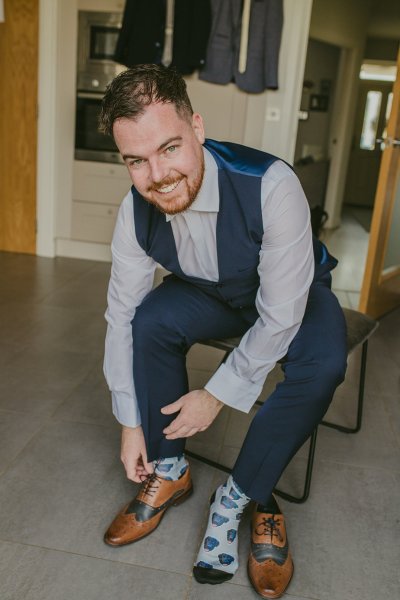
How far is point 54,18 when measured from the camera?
3.57 m

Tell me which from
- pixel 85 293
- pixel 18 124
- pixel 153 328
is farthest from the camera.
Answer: pixel 18 124

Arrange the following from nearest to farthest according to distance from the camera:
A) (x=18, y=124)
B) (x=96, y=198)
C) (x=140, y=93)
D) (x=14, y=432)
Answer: (x=140, y=93) < (x=14, y=432) < (x=18, y=124) < (x=96, y=198)

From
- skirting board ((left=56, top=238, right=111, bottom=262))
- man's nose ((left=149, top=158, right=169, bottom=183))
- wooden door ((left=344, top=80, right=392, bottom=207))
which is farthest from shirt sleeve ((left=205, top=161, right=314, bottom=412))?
wooden door ((left=344, top=80, right=392, bottom=207))

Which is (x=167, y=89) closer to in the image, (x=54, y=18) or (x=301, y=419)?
(x=301, y=419)

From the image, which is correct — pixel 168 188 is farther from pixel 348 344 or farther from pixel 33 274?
pixel 33 274

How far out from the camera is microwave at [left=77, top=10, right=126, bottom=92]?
3605mm

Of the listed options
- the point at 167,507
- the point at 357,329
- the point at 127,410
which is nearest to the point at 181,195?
the point at 127,410

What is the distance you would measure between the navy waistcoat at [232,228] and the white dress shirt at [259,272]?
0.02m

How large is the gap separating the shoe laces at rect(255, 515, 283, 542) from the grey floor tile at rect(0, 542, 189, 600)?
19 cm

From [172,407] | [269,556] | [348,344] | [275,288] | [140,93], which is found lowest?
[269,556]

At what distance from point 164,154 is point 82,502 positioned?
87 centimetres

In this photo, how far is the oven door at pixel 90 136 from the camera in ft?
12.3

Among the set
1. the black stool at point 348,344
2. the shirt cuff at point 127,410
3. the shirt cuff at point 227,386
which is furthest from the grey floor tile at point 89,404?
the shirt cuff at point 227,386

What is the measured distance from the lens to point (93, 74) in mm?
3701
